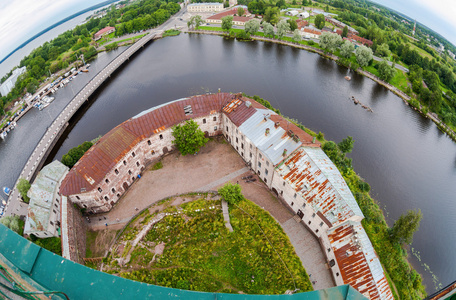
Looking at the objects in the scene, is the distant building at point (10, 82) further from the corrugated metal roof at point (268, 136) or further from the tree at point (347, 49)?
the tree at point (347, 49)

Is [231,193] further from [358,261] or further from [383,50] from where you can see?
[383,50]

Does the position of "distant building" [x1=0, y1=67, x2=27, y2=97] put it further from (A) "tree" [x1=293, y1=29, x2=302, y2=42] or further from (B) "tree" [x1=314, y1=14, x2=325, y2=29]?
(B) "tree" [x1=314, y1=14, x2=325, y2=29]

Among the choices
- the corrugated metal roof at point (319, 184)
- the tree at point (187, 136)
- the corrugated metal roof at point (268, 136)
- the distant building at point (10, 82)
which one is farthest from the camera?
the distant building at point (10, 82)

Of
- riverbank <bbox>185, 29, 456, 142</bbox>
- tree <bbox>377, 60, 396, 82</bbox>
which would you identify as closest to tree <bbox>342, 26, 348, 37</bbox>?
riverbank <bbox>185, 29, 456, 142</bbox>

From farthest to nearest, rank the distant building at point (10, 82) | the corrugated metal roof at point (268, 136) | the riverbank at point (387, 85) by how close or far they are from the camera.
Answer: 1. the distant building at point (10, 82)
2. the riverbank at point (387, 85)
3. the corrugated metal roof at point (268, 136)

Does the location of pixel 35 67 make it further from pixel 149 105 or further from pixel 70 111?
pixel 149 105

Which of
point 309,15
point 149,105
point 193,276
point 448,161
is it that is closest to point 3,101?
point 149,105

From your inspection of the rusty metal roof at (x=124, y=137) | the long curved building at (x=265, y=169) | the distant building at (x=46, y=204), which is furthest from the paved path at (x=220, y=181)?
Result: the distant building at (x=46, y=204)
